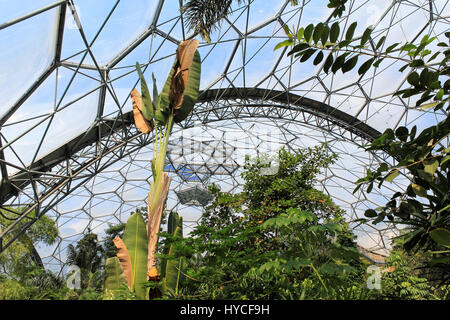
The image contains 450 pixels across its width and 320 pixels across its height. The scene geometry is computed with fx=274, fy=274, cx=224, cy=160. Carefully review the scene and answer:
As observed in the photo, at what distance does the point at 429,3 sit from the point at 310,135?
577 inches

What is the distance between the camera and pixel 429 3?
14266 millimetres

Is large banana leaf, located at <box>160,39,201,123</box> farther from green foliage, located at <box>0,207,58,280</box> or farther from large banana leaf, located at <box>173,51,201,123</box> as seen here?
green foliage, located at <box>0,207,58,280</box>

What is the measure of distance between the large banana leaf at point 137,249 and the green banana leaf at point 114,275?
360mm

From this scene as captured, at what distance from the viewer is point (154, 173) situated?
5.54 metres

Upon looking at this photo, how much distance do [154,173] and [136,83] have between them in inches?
374

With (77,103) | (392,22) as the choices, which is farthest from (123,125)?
(392,22)

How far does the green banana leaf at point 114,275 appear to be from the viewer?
5.19 metres

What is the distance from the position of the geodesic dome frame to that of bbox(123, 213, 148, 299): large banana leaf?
20.3 ft

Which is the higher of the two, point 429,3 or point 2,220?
point 429,3

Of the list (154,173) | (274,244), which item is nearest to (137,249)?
(154,173)

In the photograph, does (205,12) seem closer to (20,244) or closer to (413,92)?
(413,92)

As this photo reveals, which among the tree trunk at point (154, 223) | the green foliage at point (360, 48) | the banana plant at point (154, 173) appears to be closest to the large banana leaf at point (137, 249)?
the banana plant at point (154, 173)

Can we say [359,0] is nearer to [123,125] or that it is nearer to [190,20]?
[190,20]

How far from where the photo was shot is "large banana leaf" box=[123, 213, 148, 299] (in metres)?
4.91
